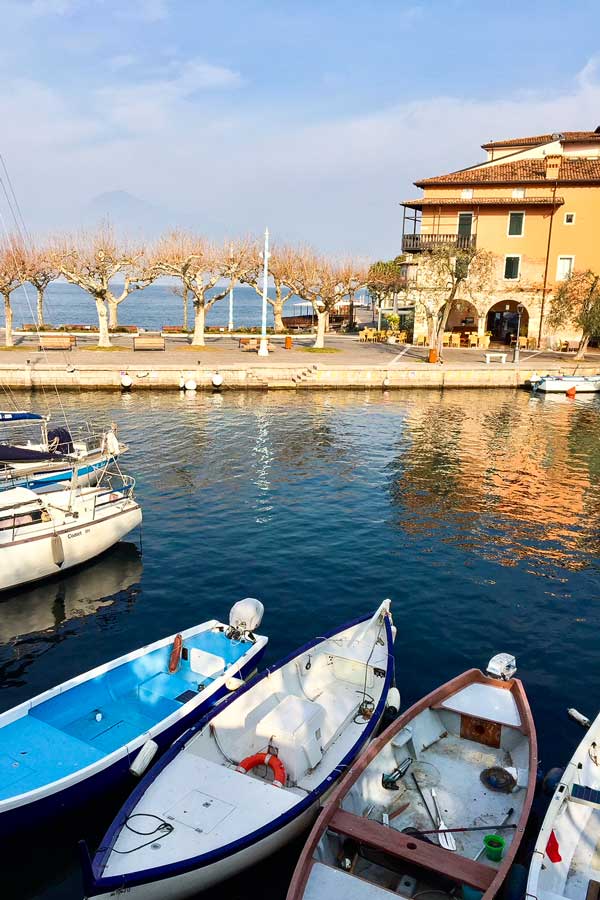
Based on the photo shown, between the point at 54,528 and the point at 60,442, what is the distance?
309 inches

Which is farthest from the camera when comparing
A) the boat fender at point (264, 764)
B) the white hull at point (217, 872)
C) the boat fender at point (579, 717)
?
the boat fender at point (579, 717)

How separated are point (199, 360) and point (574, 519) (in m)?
34.0

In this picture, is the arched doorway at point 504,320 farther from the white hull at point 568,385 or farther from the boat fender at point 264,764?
the boat fender at point 264,764

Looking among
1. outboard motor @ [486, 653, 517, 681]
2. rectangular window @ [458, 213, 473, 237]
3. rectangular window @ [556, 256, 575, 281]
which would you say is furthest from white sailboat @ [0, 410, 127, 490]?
rectangular window @ [556, 256, 575, 281]

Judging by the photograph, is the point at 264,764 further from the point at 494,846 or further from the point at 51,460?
the point at 51,460

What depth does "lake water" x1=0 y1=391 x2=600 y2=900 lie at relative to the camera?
1484cm

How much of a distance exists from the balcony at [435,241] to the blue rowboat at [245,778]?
180ft

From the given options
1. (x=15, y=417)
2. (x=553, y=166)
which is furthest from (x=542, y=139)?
(x=15, y=417)

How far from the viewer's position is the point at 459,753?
Result: 456 inches

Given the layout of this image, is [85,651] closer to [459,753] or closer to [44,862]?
[44,862]

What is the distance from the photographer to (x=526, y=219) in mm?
62000

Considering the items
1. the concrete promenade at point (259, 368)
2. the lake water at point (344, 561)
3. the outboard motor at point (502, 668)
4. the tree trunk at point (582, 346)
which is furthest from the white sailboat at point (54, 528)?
the tree trunk at point (582, 346)

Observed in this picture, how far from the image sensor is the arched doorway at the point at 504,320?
6931cm

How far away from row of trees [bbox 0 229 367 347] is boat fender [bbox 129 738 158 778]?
46.4 metres
